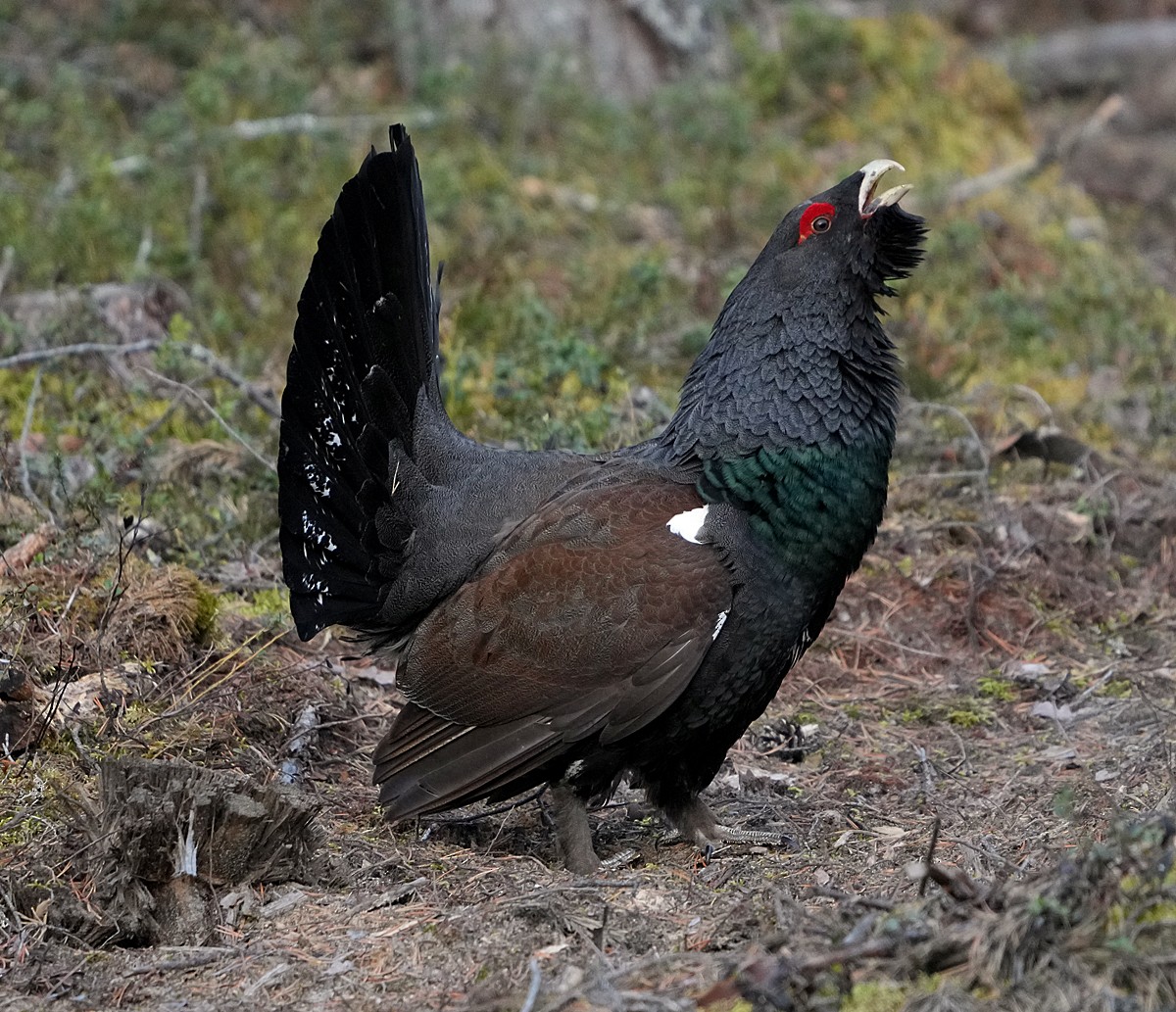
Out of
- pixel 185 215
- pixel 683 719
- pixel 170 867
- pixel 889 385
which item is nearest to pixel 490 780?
pixel 683 719

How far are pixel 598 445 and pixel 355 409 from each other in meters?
2.17

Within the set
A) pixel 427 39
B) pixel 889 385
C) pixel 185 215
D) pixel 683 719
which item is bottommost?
pixel 683 719

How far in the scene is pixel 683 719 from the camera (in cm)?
475

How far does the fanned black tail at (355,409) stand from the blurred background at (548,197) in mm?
1504

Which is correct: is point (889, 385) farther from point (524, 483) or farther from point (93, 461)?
point (93, 461)

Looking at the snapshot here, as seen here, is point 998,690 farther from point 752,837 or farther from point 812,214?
point 812,214

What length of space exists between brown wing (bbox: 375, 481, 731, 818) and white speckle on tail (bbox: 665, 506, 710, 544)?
0.07ft

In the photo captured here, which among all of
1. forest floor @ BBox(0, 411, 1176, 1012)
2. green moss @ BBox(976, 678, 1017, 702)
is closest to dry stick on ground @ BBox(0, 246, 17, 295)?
forest floor @ BBox(0, 411, 1176, 1012)

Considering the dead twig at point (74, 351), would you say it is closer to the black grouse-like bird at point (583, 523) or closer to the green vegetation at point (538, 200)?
the green vegetation at point (538, 200)

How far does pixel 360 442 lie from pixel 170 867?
1.67m

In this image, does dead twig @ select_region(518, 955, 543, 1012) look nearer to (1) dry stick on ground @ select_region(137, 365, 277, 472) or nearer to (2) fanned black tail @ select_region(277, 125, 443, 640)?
(2) fanned black tail @ select_region(277, 125, 443, 640)

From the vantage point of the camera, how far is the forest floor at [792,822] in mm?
3299

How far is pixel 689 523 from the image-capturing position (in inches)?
188

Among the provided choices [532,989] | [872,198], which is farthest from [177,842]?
[872,198]
